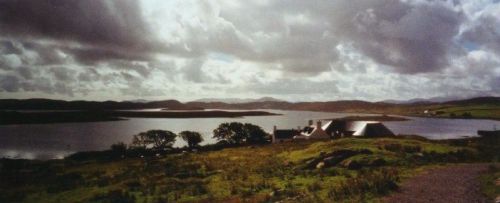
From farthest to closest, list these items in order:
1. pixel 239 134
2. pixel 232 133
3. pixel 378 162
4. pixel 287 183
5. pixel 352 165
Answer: pixel 232 133
pixel 239 134
pixel 378 162
pixel 352 165
pixel 287 183

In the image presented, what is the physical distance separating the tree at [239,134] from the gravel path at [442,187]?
78.0 metres

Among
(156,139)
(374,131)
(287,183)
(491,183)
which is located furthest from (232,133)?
(491,183)

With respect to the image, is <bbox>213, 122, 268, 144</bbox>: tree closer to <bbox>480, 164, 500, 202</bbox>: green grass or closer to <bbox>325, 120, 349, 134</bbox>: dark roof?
<bbox>325, 120, 349, 134</bbox>: dark roof

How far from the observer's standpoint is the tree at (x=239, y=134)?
106625 mm

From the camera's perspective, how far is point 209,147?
94750 millimetres

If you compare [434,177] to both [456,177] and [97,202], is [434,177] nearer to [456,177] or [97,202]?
[456,177]

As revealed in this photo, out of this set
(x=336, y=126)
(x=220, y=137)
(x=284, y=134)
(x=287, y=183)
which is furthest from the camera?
(x=220, y=137)

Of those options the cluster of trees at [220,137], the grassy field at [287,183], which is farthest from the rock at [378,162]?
the cluster of trees at [220,137]

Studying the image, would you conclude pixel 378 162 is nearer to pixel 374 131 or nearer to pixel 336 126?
pixel 374 131

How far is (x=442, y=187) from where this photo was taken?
23016 millimetres

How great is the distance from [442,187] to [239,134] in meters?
85.6

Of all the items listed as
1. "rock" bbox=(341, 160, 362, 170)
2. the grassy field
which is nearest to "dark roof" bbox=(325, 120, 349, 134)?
the grassy field

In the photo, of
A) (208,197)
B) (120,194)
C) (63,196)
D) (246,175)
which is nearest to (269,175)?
(246,175)

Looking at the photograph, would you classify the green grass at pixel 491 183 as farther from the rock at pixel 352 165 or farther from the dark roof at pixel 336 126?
the dark roof at pixel 336 126
